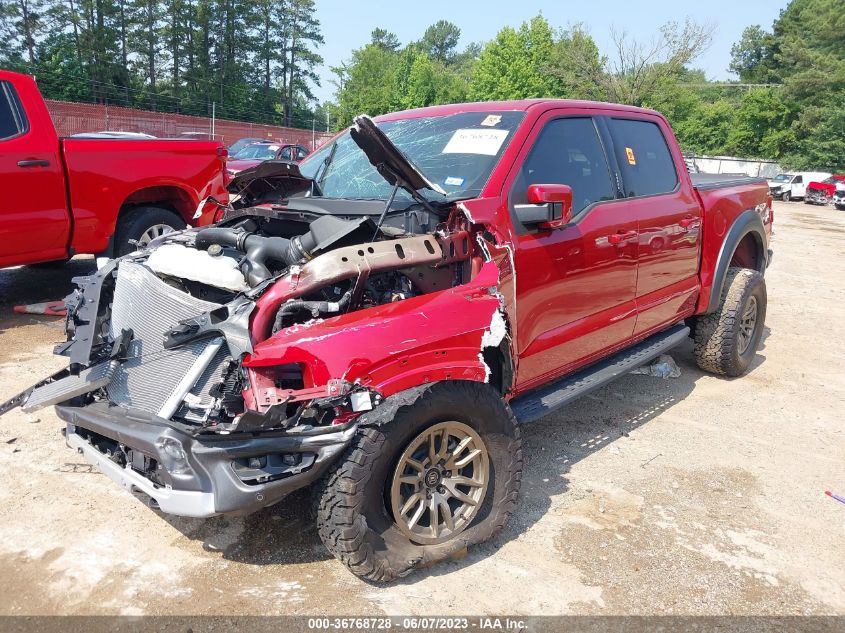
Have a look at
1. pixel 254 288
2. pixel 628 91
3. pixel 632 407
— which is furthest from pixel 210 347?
pixel 628 91

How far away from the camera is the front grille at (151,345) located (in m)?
2.54

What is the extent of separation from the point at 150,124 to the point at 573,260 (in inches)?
1194

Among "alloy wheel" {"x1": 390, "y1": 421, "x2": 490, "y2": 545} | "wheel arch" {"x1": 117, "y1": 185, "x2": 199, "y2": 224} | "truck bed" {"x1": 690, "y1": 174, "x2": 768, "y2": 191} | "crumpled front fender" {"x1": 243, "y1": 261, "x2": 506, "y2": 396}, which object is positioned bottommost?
"alloy wheel" {"x1": 390, "y1": 421, "x2": 490, "y2": 545}

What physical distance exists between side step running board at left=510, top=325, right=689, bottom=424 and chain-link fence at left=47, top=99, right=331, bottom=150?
16.1 meters

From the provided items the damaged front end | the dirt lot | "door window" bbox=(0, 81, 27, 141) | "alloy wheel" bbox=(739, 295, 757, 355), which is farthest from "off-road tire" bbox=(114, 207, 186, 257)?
"alloy wheel" bbox=(739, 295, 757, 355)

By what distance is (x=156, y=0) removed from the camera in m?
42.1

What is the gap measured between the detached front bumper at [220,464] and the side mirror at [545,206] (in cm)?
145

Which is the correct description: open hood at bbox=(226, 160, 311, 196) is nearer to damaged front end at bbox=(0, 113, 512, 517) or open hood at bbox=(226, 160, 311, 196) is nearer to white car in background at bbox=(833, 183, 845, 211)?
damaged front end at bbox=(0, 113, 512, 517)

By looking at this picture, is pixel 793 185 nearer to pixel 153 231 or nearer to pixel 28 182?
pixel 153 231

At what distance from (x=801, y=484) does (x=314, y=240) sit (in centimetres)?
312

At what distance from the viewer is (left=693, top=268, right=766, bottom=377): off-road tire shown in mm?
5043

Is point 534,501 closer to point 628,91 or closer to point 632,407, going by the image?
point 632,407

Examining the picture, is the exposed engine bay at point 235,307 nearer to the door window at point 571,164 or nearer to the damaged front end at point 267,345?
the damaged front end at point 267,345

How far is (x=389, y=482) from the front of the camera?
254cm
